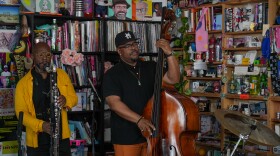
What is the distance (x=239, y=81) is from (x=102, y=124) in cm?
162

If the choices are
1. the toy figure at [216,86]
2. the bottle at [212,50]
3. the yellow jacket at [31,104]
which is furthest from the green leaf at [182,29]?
the yellow jacket at [31,104]

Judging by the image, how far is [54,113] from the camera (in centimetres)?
355

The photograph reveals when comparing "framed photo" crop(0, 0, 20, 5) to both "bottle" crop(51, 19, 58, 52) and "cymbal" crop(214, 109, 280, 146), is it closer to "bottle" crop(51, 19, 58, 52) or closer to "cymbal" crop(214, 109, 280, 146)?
"bottle" crop(51, 19, 58, 52)

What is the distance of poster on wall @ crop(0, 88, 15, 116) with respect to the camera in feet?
16.4

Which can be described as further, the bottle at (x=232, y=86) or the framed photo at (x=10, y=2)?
the bottle at (x=232, y=86)

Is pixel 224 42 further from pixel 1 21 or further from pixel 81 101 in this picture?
pixel 1 21

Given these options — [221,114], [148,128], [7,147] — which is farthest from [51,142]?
[7,147]

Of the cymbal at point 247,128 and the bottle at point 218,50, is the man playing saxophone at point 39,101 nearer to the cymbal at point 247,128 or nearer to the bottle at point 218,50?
the cymbal at point 247,128

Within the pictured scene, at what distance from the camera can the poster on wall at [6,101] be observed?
5002mm

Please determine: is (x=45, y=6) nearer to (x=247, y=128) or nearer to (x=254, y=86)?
(x=254, y=86)

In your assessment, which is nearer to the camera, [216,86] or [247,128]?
[247,128]

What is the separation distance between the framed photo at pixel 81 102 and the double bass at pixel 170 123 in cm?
222

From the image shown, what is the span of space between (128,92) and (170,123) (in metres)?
0.44

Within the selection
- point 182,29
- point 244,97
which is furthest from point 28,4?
point 244,97
